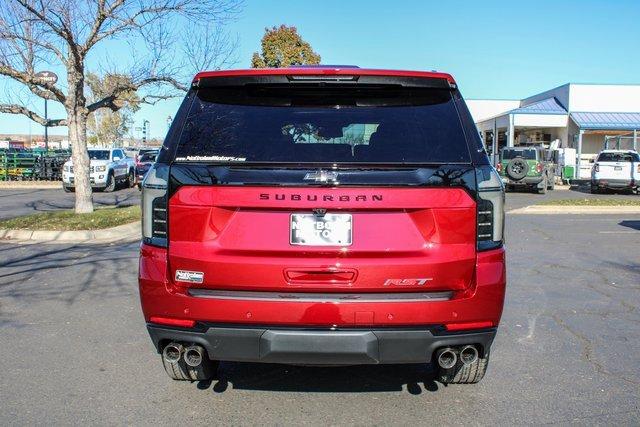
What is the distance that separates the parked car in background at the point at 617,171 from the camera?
24781 millimetres

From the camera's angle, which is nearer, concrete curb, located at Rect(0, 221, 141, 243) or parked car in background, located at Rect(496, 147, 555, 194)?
concrete curb, located at Rect(0, 221, 141, 243)

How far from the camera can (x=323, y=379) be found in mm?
4285

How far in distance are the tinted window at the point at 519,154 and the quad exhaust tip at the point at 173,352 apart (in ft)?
76.5

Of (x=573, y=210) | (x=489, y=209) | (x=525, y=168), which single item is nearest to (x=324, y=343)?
(x=489, y=209)

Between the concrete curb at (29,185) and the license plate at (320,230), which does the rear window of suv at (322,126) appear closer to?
the license plate at (320,230)

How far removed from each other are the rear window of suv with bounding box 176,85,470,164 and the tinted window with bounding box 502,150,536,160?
22.6 metres

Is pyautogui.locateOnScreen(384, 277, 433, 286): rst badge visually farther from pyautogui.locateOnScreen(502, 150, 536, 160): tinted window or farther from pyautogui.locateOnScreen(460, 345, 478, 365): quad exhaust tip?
pyautogui.locateOnScreen(502, 150, 536, 160): tinted window

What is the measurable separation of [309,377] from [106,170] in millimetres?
21452

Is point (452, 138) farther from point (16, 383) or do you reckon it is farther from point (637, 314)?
point (637, 314)

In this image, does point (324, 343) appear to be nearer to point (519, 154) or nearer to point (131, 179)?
point (519, 154)

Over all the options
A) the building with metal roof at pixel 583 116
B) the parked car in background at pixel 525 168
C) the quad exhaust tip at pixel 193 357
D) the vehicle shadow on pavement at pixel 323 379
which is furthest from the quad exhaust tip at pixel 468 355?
the building with metal roof at pixel 583 116

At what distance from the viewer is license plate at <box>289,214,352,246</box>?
318 cm

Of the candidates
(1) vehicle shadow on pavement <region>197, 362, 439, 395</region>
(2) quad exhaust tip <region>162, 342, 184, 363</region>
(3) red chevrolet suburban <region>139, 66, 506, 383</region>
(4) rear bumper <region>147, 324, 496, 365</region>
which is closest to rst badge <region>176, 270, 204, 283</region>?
(3) red chevrolet suburban <region>139, 66, 506, 383</region>

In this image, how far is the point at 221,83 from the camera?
11.7ft
